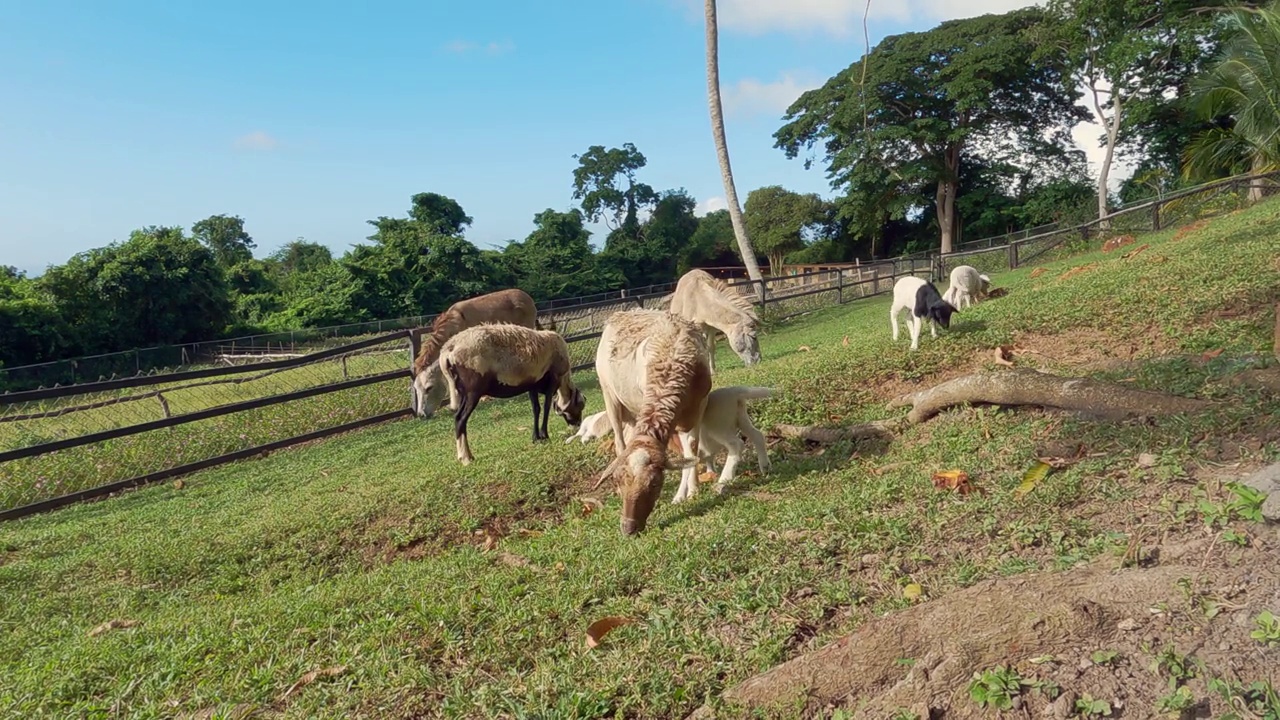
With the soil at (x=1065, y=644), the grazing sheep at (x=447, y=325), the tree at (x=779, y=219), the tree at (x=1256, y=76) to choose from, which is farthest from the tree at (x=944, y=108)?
the soil at (x=1065, y=644)

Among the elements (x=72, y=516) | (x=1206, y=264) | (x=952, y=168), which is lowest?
(x=72, y=516)

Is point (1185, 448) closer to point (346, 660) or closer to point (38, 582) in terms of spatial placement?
point (346, 660)

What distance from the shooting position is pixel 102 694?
350 cm

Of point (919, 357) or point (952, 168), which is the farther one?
point (952, 168)

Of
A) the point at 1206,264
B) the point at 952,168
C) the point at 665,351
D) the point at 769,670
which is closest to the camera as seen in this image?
the point at 769,670

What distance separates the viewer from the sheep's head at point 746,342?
10.7m

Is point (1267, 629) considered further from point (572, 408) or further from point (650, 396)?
point (572, 408)

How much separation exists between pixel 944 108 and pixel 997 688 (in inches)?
1565

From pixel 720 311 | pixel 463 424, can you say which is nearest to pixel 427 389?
pixel 463 424

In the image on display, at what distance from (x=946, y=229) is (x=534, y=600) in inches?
1546

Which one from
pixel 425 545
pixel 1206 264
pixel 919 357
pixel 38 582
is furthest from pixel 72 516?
pixel 1206 264

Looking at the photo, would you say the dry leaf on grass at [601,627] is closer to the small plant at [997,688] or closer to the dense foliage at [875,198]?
the small plant at [997,688]

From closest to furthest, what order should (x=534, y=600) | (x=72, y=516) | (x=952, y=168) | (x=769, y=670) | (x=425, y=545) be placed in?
(x=769, y=670), (x=534, y=600), (x=425, y=545), (x=72, y=516), (x=952, y=168)

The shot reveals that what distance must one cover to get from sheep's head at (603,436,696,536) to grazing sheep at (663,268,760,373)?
5459 millimetres
